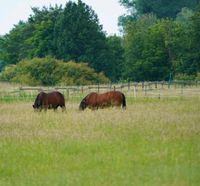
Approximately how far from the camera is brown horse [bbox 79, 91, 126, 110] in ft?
99.2

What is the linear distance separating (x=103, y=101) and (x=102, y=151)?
580 inches

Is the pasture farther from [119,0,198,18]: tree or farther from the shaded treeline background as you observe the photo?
[119,0,198,18]: tree

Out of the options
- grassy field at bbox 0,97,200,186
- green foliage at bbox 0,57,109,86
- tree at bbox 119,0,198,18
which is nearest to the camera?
grassy field at bbox 0,97,200,186

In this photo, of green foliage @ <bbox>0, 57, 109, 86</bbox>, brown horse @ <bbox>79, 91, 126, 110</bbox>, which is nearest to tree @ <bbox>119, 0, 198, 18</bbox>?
green foliage @ <bbox>0, 57, 109, 86</bbox>

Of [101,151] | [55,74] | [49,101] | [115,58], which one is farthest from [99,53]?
[101,151]

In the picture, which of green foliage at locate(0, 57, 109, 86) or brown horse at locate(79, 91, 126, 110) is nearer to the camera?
brown horse at locate(79, 91, 126, 110)

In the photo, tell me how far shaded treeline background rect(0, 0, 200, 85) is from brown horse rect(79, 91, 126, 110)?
30808 millimetres

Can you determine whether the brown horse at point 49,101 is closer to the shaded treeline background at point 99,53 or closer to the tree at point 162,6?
the shaded treeline background at point 99,53

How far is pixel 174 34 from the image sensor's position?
225 ft

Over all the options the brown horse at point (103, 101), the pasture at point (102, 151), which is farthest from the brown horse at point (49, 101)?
the pasture at point (102, 151)

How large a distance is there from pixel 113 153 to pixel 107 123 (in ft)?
21.2

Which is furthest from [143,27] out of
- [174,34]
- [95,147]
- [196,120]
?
[95,147]

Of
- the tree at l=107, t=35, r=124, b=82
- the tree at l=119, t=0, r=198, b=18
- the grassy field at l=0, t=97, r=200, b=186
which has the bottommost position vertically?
the grassy field at l=0, t=97, r=200, b=186

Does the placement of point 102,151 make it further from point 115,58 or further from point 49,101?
point 115,58
